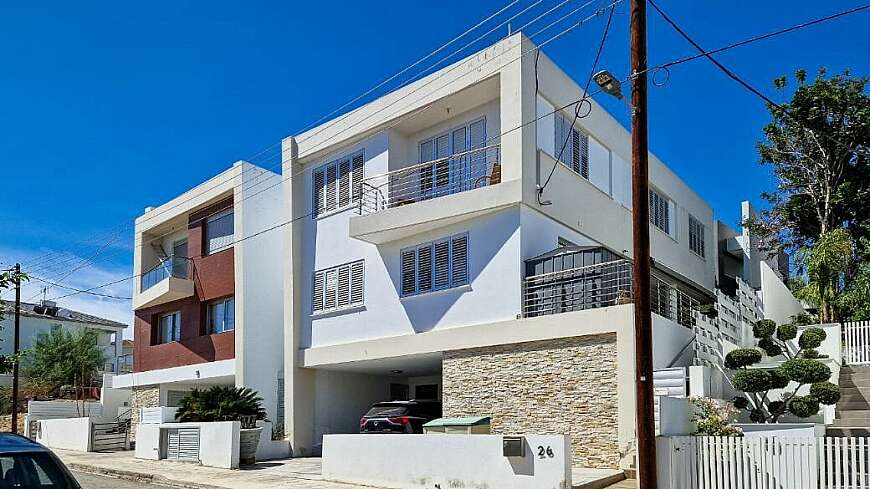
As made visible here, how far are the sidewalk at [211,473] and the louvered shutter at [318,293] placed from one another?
4293 millimetres

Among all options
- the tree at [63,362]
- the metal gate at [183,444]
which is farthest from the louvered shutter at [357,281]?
the tree at [63,362]

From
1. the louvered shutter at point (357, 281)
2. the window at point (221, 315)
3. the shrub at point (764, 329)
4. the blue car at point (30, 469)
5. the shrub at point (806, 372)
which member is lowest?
the blue car at point (30, 469)

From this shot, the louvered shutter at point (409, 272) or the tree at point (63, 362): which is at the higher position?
the louvered shutter at point (409, 272)

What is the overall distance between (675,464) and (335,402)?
14.6 metres

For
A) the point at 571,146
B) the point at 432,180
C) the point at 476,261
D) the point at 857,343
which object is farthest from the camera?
the point at 432,180

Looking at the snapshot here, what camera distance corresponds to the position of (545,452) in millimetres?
14281

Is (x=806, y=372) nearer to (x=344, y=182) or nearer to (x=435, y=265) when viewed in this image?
(x=435, y=265)

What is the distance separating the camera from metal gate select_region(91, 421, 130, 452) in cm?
2927

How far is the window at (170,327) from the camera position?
3253cm

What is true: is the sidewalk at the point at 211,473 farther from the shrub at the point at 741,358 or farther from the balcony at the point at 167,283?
the shrub at the point at 741,358

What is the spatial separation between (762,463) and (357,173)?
1461 centimetres

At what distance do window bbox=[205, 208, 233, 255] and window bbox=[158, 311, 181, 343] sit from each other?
11.7 ft

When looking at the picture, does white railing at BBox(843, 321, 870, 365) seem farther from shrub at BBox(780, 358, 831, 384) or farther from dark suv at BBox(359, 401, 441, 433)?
dark suv at BBox(359, 401, 441, 433)

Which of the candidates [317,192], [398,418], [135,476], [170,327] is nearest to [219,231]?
[170,327]
